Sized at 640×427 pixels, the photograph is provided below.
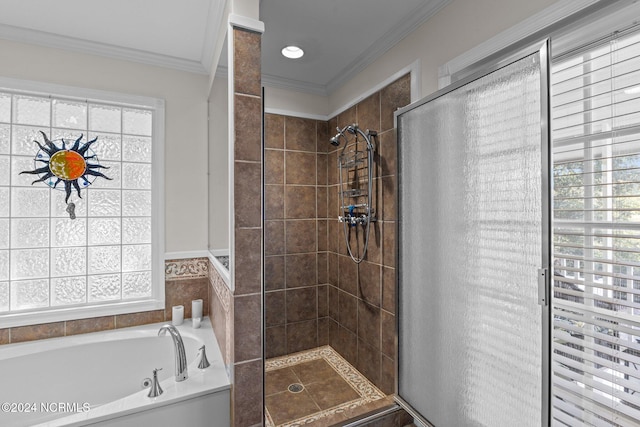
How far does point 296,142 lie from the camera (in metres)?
2.79

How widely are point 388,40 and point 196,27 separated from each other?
4.08 ft

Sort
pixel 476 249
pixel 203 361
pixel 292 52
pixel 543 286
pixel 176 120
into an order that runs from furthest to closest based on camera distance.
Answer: pixel 176 120 < pixel 292 52 < pixel 203 361 < pixel 476 249 < pixel 543 286

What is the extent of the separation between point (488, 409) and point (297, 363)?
1768 millimetres

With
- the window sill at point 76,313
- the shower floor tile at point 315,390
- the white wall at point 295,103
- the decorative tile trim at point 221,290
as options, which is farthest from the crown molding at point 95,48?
the shower floor tile at point 315,390

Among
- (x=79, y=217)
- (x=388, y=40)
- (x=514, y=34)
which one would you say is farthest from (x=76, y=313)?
(x=514, y=34)

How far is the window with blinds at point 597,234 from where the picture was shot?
987mm

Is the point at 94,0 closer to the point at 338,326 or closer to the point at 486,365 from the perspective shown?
the point at 486,365

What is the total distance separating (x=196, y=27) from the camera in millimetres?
1938

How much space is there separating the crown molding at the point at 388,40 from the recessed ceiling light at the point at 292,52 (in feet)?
1.41

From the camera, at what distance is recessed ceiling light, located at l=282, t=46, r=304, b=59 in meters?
2.17

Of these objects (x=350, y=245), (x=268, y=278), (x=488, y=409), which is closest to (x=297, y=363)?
(x=268, y=278)

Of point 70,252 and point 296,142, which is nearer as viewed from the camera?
point 70,252

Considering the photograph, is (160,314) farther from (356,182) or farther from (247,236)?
(356,182)

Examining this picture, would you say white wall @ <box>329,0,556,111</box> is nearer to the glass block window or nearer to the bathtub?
the glass block window
